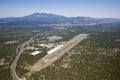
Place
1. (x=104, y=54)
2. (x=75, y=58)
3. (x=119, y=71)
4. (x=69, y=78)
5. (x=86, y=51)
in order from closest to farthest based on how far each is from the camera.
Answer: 1. (x=69, y=78)
2. (x=119, y=71)
3. (x=75, y=58)
4. (x=104, y=54)
5. (x=86, y=51)

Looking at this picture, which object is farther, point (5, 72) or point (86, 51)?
point (86, 51)

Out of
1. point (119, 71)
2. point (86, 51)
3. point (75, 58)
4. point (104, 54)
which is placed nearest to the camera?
point (119, 71)

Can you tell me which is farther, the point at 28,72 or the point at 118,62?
the point at 118,62

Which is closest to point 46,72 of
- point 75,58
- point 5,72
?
point 5,72

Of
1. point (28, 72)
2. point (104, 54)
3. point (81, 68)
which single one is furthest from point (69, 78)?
point (104, 54)

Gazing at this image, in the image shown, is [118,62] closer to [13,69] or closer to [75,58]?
[75,58]

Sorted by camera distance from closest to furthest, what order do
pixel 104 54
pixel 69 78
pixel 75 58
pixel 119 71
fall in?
1. pixel 69 78
2. pixel 119 71
3. pixel 75 58
4. pixel 104 54

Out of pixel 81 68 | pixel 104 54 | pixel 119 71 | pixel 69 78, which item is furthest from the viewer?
pixel 104 54

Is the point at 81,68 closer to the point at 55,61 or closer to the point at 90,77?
the point at 90,77
